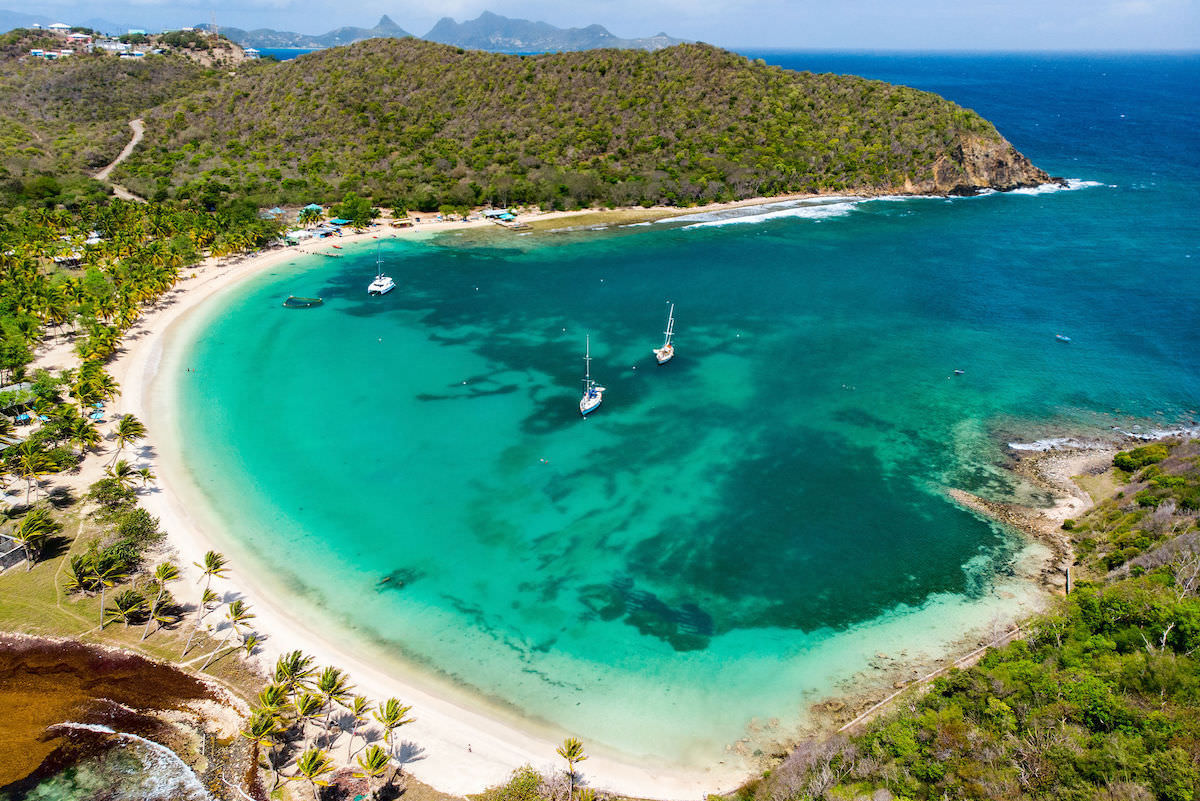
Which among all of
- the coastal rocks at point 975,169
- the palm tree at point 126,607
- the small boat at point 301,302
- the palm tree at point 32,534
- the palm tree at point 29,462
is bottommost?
the palm tree at point 126,607

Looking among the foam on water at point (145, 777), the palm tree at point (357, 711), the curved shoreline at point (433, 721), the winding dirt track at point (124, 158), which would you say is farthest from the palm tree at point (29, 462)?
the winding dirt track at point (124, 158)

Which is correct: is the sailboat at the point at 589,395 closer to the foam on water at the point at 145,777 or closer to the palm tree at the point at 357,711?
the palm tree at the point at 357,711

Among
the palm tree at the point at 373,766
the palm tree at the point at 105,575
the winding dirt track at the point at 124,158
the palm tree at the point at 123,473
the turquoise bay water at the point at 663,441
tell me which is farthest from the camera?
the winding dirt track at the point at 124,158

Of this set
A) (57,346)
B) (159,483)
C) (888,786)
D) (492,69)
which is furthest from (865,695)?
(492,69)

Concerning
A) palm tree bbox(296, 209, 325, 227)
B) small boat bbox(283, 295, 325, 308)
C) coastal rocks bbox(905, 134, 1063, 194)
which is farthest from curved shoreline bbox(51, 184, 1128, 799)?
coastal rocks bbox(905, 134, 1063, 194)

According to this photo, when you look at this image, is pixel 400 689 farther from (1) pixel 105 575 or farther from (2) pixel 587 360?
(2) pixel 587 360

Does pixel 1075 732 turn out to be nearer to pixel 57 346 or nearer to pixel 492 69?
pixel 57 346

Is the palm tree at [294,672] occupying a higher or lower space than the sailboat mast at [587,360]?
lower

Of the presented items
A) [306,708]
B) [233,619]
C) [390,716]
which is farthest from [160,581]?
[390,716]
